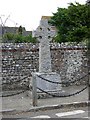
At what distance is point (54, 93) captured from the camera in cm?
1173

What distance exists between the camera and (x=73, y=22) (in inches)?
929

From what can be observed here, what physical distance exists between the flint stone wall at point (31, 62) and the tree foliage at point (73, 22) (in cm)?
554

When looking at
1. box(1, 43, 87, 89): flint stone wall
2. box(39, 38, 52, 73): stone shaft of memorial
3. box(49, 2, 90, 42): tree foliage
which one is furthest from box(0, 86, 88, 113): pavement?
box(49, 2, 90, 42): tree foliage

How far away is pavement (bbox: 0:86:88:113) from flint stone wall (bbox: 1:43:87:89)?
176 centimetres

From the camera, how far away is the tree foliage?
2139 centimetres

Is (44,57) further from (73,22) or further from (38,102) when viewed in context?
(73,22)

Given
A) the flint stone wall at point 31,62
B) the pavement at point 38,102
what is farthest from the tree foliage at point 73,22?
the pavement at point 38,102

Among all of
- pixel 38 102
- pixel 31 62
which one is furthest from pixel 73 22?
pixel 38 102

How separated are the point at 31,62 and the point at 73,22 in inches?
396

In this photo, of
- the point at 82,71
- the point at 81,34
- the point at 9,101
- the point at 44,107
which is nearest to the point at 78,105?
the point at 44,107

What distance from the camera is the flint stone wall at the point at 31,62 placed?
14016 millimetres

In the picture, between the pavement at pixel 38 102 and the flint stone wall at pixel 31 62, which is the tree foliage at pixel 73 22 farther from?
the pavement at pixel 38 102

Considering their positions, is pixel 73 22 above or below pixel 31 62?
above

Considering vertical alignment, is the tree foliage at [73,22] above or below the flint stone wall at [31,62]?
above
